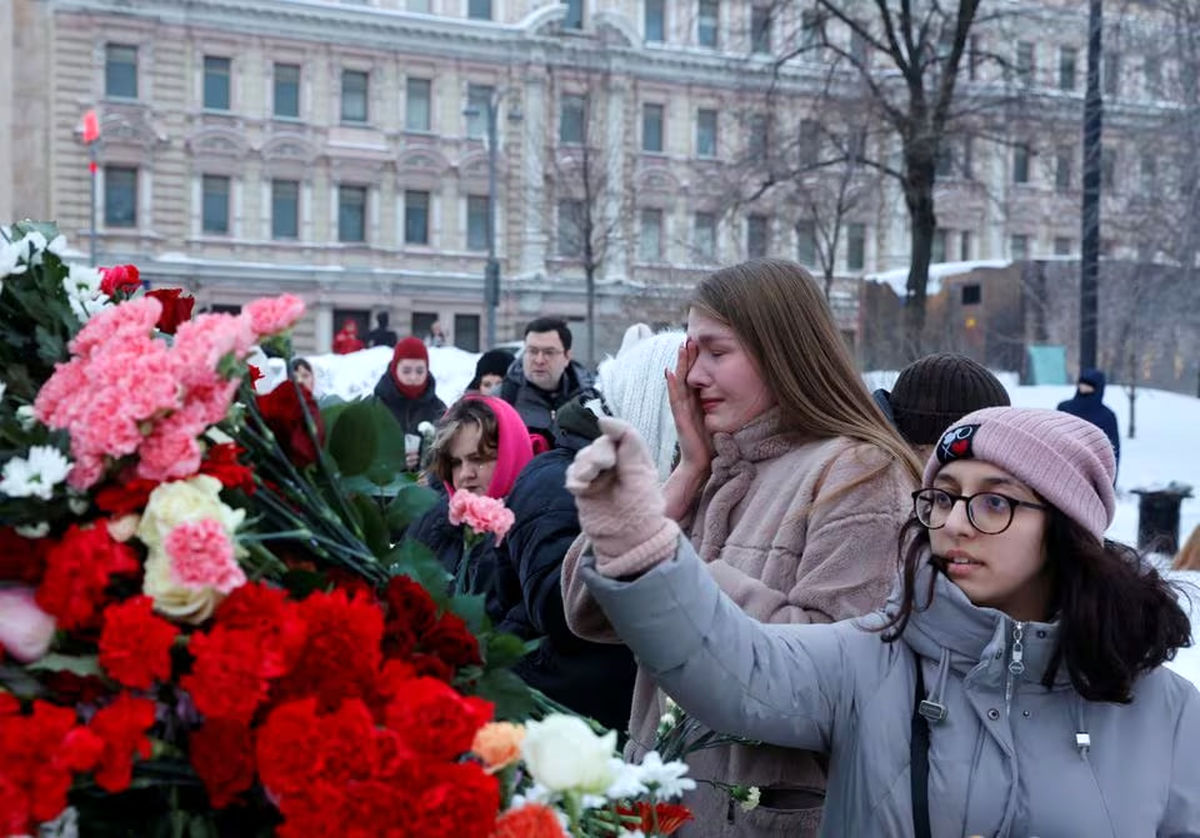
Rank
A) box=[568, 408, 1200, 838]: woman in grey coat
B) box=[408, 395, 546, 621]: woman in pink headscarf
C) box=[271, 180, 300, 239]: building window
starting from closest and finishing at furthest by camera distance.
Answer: box=[568, 408, 1200, 838]: woman in grey coat, box=[408, 395, 546, 621]: woman in pink headscarf, box=[271, 180, 300, 239]: building window

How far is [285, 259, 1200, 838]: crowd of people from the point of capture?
6.90 feet

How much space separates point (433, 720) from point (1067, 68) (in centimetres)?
2031

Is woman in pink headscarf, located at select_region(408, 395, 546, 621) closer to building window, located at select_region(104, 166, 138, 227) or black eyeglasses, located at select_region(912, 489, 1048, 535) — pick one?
black eyeglasses, located at select_region(912, 489, 1048, 535)

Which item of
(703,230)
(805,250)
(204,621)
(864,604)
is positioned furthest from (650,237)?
(204,621)

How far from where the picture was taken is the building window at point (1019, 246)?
4466cm

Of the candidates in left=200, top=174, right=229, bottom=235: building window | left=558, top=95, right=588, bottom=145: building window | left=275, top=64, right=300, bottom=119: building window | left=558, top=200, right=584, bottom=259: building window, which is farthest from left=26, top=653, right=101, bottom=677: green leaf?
left=275, top=64, right=300, bottom=119: building window

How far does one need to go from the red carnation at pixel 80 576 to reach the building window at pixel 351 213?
3753cm

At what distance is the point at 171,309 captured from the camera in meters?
1.88

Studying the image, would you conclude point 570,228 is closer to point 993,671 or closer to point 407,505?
point 993,671

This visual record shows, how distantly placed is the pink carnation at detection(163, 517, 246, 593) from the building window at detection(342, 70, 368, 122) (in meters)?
38.3

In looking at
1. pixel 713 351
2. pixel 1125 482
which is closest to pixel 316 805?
pixel 713 351

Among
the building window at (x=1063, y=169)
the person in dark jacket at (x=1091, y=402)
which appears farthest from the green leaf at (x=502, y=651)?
the building window at (x=1063, y=169)

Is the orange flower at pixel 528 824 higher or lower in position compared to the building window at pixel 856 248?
lower

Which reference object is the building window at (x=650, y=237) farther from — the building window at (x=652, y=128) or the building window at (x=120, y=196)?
the building window at (x=120, y=196)
